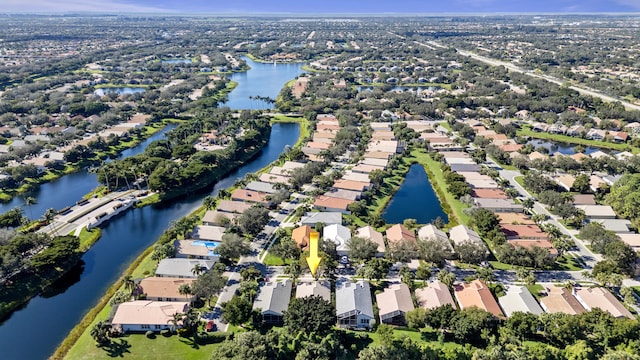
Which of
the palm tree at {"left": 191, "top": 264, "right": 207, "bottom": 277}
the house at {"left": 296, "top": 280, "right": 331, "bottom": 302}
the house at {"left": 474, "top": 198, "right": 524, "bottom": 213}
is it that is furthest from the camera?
the house at {"left": 474, "top": 198, "right": 524, "bottom": 213}

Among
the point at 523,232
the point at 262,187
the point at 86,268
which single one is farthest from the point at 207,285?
the point at 523,232

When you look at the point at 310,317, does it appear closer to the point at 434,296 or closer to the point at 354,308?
the point at 354,308

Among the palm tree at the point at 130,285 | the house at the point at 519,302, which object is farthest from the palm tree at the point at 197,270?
the house at the point at 519,302

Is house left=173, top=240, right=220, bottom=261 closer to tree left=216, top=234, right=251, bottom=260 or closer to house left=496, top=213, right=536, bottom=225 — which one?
tree left=216, top=234, right=251, bottom=260

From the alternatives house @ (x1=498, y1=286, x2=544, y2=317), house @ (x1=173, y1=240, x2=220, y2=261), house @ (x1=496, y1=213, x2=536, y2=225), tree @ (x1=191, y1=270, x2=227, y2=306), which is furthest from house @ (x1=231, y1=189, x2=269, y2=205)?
house @ (x1=498, y1=286, x2=544, y2=317)

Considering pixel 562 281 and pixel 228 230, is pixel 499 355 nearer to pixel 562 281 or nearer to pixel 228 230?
pixel 562 281

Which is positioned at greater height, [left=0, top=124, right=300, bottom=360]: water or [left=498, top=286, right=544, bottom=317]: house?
[left=498, top=286, right=544, bottom=317]: house
